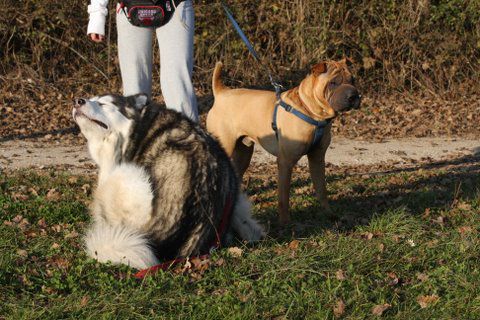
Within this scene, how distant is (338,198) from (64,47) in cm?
834

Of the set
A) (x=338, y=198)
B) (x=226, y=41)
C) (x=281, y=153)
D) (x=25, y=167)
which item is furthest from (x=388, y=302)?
(x=226, y=41)

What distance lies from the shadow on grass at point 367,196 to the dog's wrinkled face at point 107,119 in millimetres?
1471

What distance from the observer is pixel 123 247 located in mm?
4227

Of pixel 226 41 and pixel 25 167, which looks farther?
pixel 226 41

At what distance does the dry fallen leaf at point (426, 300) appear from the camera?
4.05m

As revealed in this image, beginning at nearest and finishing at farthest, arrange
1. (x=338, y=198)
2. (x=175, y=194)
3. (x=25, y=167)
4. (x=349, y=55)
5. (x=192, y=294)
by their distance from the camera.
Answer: (x=192, y=294), (x=175, y=194), (x=338, y=198), (x=25, y=167), (x=349, y=55)

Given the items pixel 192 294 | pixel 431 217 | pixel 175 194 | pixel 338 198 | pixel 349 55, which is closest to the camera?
pixel 192 294

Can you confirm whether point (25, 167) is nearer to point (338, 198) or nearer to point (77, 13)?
point (338, 198)

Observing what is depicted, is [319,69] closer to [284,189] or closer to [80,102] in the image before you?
[284,189]

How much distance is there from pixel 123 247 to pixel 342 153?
6429mm

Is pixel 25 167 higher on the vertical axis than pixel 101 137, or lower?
lower

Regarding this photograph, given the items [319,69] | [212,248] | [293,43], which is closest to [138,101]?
[212,248]

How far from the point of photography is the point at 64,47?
541 inches

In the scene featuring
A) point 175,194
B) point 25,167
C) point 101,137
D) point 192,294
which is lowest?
point 25,167
